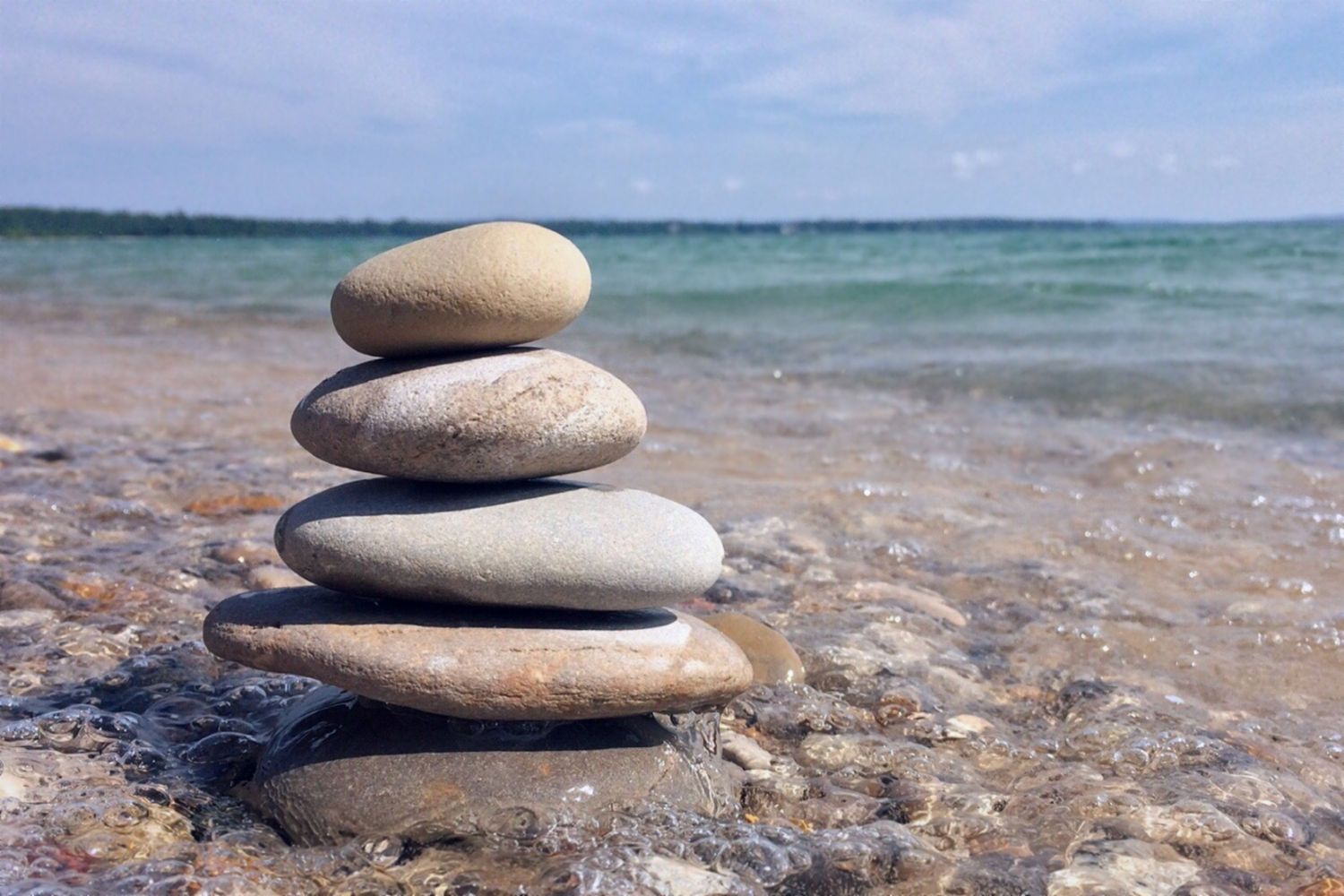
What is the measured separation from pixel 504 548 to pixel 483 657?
0.28 m

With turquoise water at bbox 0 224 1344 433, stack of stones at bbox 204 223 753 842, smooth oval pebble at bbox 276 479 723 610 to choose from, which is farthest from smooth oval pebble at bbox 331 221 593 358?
turquoise water at bbox 0 224 1344 433

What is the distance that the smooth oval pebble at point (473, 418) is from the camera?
10.2 feet

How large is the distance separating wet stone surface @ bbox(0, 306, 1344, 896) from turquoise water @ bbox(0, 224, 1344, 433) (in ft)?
8.27

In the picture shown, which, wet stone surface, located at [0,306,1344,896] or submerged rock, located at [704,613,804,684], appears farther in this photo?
submerged rock, located at [704,613,804,684]

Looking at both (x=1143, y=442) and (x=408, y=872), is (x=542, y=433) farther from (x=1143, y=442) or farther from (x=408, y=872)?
(x=1143, y=442)

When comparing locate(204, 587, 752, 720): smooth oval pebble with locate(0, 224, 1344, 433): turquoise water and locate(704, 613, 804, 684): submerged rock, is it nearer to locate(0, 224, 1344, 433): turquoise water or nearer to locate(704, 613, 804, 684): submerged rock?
locate(704, 613, 804, 684): submerged rock

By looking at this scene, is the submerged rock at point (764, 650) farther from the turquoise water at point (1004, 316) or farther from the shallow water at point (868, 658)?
the turquoise water at point (1004, 316)

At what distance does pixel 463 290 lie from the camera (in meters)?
3.15

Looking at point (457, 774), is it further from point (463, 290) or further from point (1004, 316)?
point (1004, 316)

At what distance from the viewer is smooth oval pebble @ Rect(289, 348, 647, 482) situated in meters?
3.12

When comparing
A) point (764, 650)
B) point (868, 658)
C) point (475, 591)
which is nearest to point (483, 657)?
point (475, 591)

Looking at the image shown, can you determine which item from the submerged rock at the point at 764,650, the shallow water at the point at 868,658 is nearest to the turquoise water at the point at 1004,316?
the shallow water at the point at 868,658

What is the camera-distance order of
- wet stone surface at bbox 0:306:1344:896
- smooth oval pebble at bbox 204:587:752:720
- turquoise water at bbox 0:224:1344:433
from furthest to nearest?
1. turquoise water at bbox 0:224:1344:433
2. smooth oval pebble at bbox 204:587:752:720
3. wet stone surface at bbox 0:306:1344:896

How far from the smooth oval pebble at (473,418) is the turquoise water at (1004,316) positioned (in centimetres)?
782
